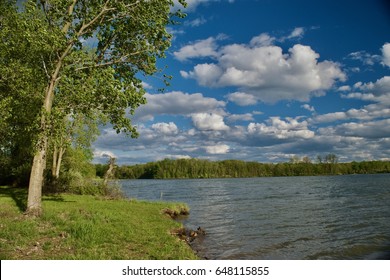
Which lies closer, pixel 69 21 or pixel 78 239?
pixel 78 239

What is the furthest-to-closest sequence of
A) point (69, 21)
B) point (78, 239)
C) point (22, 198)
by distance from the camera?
1. point (22, 198)
2. point (69, 21)
3. point (78, 239)

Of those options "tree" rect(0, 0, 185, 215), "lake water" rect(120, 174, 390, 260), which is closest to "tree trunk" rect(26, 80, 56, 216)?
"tree" rect(0, 0, 185, 215)

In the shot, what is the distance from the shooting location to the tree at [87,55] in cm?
2052

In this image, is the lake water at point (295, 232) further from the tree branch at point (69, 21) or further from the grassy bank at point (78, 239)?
the tree branch at point (69, 21)

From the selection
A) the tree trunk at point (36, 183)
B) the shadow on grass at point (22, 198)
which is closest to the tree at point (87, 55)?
the tree trunk at point (36, 183)

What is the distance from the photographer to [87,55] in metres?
22.3

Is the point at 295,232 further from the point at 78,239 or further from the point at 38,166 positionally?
the point at 38,166

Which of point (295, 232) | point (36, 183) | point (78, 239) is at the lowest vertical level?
point (295, 232)

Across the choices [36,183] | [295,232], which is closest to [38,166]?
[36,183]

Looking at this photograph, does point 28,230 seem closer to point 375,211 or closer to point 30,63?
point 30,63

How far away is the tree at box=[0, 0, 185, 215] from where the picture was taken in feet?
67.3

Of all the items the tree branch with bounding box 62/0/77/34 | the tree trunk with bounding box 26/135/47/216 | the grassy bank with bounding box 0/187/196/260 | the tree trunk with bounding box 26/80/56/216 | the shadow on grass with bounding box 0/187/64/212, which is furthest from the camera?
the shadow on grass with bounding box 0/187/64/212

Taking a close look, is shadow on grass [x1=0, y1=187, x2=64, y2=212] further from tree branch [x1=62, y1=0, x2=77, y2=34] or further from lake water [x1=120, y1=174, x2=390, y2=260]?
lake water [x1=120, y1=174, x2=390, y2=260]

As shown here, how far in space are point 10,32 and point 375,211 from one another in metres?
37.0
